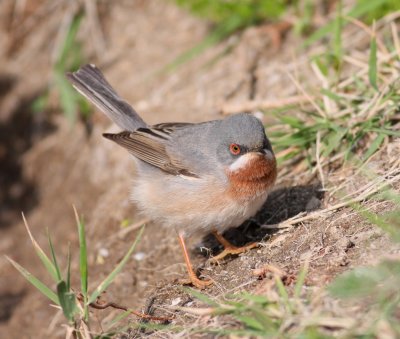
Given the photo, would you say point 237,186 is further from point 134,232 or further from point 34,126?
point 34,126

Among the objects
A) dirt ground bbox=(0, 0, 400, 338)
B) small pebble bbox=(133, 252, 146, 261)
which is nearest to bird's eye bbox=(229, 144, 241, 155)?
dirt ground bbox=(0, 0, 400, 338)

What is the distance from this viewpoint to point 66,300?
3643mm

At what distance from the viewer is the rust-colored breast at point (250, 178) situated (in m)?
4.66

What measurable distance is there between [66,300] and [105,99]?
8.49 feet

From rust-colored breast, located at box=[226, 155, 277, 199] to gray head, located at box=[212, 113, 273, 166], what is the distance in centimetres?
8

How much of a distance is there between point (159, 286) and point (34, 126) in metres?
4.50

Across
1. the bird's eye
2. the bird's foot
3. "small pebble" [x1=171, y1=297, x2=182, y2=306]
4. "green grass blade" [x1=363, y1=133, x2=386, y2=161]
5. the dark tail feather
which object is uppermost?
the dark tail feather

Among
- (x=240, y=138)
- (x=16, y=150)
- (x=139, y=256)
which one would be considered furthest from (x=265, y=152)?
(x=16, y=150)

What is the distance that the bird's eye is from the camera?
4703mm

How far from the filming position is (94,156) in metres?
7.80

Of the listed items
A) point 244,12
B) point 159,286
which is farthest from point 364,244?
point 244,12

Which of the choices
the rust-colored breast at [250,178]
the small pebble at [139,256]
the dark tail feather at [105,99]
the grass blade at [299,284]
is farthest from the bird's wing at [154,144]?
the grass blade at [299,284]

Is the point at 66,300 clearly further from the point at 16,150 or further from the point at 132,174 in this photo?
the point at 16,150

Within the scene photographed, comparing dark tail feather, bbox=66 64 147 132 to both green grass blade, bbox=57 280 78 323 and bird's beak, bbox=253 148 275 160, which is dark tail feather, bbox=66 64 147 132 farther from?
green grass blade, bbox=57 280 78 323
